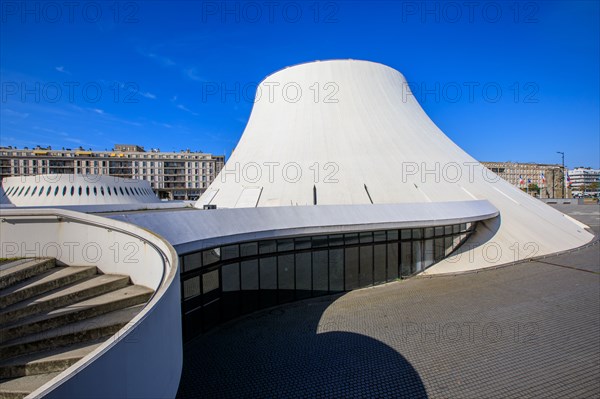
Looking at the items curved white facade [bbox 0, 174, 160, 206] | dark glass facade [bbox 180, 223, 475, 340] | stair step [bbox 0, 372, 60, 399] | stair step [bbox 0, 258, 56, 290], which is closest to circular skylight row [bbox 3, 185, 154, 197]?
curved white facade [bbox 0, 174, 160, 206]

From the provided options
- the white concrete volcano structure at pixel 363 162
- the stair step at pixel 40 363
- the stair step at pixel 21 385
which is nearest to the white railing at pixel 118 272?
the stair step at pixel 40 363

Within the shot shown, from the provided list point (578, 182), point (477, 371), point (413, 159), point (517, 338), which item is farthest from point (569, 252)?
point (578, 182)

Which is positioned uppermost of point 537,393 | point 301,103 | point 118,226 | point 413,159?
point 301,103

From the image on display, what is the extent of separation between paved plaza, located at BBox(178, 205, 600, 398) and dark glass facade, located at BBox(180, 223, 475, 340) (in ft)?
1.35

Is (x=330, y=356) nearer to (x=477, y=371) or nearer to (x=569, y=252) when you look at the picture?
(x=477, y=371)

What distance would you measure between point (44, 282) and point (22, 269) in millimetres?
423

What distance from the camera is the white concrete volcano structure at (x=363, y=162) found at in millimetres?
A: 13500

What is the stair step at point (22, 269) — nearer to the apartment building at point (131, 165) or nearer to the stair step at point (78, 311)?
the stair step at point (78, 311)

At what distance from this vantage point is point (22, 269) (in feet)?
14.0

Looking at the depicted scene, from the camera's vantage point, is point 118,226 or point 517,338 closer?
point 118,226

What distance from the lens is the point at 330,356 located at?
650 cm

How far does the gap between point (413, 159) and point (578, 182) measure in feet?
555

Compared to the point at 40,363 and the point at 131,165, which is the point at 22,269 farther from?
the point at 131,165

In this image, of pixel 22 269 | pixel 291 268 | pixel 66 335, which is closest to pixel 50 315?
pixel 66 335
